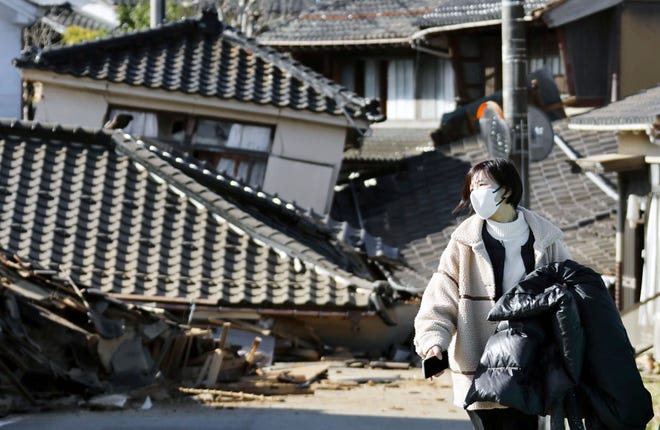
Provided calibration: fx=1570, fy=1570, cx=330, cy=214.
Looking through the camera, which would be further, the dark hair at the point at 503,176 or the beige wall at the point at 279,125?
the beige wall at the point at 279,125

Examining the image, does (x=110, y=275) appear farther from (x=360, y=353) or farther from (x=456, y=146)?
(x=456, y=146)

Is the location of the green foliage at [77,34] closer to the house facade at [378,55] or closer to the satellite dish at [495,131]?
the house facade at [378,55]

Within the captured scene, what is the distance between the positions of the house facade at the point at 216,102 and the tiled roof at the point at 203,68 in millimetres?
17

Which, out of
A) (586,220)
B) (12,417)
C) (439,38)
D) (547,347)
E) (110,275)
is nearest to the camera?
(547,347)

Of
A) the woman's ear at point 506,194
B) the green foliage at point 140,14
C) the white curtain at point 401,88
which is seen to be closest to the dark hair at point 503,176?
the woman's ear at point 506,194

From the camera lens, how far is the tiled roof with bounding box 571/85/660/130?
1970 cm

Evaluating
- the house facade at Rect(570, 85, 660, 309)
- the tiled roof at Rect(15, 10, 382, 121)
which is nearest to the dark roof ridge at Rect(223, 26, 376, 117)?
the tiled roof at Rect(15, 10, 382, 121)

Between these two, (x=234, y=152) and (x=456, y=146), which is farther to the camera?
(x=456, y=146)

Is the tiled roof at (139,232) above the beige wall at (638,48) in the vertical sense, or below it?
below

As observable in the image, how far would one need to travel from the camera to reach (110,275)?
64.7ft

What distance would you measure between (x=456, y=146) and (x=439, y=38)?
10.8 feet

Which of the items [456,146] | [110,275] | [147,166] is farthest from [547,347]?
[456,146]

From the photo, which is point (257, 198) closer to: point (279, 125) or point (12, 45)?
point (279, 125)

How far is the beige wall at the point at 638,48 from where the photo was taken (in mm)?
29344
